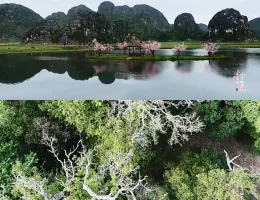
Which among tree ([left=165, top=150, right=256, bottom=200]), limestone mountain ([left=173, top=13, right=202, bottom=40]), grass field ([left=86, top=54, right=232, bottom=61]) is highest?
limestone mountain ([left=173, top=13, right=202, bottom=40])

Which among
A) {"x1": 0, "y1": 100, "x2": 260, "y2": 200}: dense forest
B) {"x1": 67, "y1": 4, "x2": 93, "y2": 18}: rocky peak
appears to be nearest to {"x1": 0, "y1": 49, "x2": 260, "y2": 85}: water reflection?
{"x1": 67, "y1": 4, "x2": 93, "y2": 18}: rocky peak

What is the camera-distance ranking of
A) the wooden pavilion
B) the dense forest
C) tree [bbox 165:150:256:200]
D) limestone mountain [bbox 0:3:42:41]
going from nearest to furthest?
limestone mountain [bbox 0:3:42:41]
the wooden pavilion
the dense forest
tree [bbox 165:150:256:200]

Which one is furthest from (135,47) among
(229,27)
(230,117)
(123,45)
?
(230,117)

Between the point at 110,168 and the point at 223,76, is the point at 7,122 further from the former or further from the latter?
the point at 223,76

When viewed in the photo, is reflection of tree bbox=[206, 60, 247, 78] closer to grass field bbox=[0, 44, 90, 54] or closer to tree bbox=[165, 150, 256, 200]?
grass field bbox=[0, 44, 90, 54]

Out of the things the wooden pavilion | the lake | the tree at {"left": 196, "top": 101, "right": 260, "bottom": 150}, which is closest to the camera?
the lake

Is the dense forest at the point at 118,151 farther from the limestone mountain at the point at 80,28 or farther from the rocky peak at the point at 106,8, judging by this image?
the rocky peak at the point at 106,8

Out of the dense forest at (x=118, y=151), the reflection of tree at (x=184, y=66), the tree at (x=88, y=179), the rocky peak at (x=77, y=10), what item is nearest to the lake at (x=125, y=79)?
the reflection of tree at (x=184, y=66)

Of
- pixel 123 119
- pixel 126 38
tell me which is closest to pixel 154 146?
pixel 123 119
